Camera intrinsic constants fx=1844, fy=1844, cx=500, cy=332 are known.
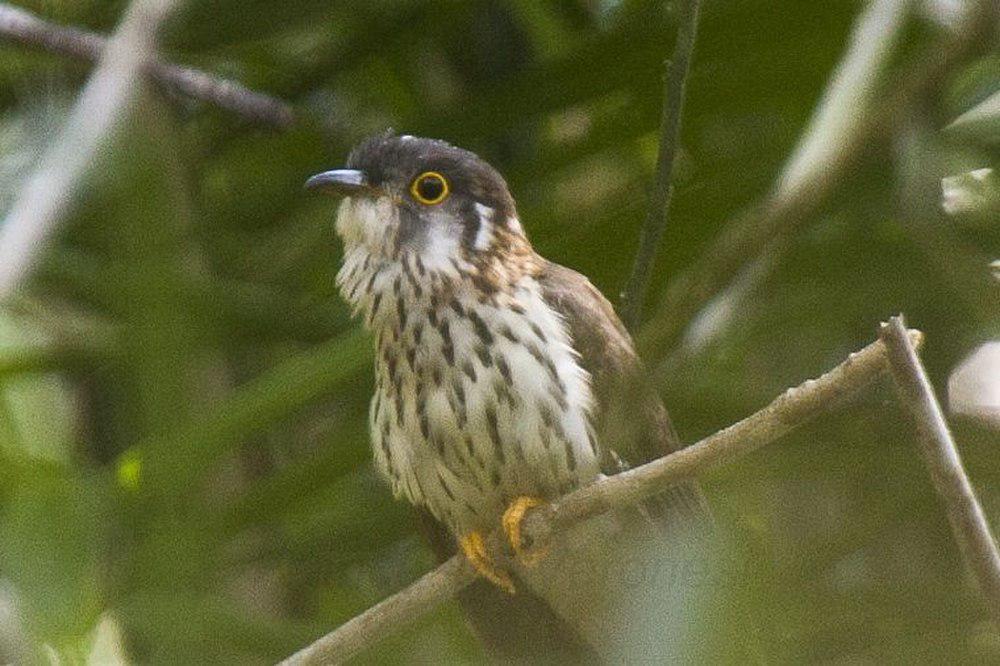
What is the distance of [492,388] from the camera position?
279 cm

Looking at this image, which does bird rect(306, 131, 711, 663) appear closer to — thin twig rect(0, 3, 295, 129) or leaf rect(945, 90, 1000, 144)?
thin twig rect(0, 3, 295, 129)

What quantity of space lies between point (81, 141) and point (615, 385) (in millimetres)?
914

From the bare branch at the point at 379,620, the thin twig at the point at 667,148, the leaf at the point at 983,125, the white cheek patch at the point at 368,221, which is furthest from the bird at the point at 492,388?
the leaf at the point at 983,125

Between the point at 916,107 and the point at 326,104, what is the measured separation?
139 centimetres

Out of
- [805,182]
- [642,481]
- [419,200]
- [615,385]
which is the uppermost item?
[419,200]

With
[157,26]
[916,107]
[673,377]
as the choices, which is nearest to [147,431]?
Answer: [157,26]

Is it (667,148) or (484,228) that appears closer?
(667,148)

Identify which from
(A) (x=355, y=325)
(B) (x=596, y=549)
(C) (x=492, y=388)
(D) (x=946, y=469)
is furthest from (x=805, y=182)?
(A) (x=355, y=325)

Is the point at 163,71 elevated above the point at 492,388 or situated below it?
above

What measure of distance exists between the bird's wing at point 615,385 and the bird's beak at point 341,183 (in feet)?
1.11

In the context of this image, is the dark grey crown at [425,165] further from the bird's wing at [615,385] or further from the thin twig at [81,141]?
the thin twig at [81,141]

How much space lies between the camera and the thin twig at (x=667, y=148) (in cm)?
230

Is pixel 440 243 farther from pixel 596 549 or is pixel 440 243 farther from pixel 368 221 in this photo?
pixel 596 549

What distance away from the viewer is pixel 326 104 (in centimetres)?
363
